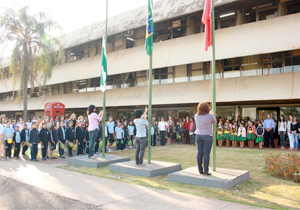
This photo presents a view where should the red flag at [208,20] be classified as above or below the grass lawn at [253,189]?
above

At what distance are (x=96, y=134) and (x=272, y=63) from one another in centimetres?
1267

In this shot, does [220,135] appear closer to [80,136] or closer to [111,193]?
[80,136]

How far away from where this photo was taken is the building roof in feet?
59.0

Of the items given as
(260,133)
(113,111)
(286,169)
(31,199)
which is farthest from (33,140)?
(113,111)

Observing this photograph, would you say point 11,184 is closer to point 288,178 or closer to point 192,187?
point 192,187

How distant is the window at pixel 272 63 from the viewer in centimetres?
1589

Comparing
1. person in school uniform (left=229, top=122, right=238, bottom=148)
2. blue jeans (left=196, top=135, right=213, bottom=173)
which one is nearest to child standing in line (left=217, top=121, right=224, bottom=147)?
person in school uniform (left=229, top=122, right=238, bottom=148)

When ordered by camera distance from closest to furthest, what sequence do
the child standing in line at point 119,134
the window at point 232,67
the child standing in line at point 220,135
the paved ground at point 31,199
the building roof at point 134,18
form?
the paved ground at point 31,199, the child standing in line at point 119,134, the child standing in line at point 220,135, the window at point 232,67, the building roof at point 134,18

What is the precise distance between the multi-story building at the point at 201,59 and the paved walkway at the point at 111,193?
1164 centimetres

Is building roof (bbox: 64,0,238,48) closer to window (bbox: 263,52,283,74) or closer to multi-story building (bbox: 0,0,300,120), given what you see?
multi-story building (bbox: 0,0,300,120)

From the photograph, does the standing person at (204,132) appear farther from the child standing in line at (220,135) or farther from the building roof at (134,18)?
the building roof at (134,18)

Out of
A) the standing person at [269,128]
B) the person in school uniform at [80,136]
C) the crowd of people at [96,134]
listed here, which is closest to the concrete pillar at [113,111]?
the crowd of people at [96,134]

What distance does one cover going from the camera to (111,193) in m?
5.61

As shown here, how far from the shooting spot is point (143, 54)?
20.9 meters
